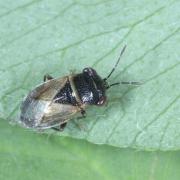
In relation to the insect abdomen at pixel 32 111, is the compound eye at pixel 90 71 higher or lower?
higher

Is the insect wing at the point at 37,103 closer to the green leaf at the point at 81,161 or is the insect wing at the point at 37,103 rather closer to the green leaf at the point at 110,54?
the green leaf at the point at 110,54

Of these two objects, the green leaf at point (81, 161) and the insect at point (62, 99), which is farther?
the green leaf at point (81, 161)

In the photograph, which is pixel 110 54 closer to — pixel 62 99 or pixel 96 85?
pixel 96 85

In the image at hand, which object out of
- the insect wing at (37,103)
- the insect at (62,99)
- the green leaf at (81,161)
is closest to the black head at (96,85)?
the insect at (62,99)

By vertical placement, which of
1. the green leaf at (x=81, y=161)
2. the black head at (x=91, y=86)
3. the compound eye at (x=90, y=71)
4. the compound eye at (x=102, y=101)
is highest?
the compound eye at (x=90, y=71)

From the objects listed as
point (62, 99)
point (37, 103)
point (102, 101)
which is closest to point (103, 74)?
point (102, 101)

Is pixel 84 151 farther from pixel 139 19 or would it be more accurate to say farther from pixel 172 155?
pixel 139 19

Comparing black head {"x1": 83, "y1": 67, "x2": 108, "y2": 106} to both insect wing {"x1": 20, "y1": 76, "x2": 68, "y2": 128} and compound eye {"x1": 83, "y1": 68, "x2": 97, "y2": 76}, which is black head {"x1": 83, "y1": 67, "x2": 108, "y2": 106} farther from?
insect wing {"x1": 20, "y1": 76, "x2": 68, "y2": 128}

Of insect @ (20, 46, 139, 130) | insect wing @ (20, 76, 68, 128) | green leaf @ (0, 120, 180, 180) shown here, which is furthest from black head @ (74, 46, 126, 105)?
green leaf @ (0, 120, 180, 180)

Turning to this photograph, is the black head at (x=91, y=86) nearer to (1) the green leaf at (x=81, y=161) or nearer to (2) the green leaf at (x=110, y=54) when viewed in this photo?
(2) the green leaf at (x=110, y=54)
